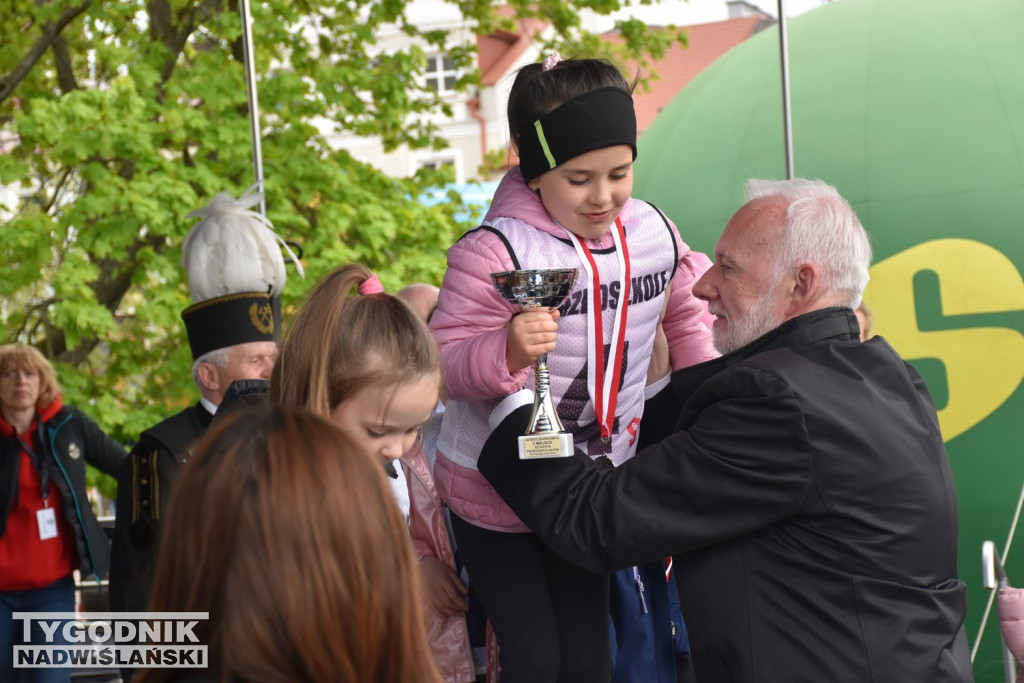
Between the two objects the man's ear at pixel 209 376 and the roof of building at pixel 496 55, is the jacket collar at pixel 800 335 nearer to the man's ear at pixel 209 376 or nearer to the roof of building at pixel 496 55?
the man's ear at pixel 209 376

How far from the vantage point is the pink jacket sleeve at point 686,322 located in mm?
3521

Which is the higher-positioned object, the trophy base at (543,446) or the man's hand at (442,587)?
the trophy base at (543,446)

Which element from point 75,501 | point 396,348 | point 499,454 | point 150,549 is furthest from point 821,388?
point 75,501

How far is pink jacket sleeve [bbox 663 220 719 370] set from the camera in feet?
11.6

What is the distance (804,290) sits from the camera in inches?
117

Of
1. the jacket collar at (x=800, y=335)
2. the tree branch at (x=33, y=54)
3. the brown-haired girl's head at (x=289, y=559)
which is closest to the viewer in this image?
the brown-haired girl's head at (x=289, y=559)

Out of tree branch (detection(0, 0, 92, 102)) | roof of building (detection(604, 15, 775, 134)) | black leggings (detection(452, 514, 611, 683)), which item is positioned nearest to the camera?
black leggings (detection(452, 514, 611, 683))

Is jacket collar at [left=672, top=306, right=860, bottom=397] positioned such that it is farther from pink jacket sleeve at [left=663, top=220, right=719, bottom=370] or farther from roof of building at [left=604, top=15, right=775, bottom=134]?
roof of building at [left=604, top=15, right=775, bottom=134]

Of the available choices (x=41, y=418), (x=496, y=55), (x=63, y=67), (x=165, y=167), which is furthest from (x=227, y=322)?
(x=496, y=55)

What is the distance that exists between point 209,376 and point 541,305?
1.97 m

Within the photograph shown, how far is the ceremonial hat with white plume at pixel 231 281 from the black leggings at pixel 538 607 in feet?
5.23

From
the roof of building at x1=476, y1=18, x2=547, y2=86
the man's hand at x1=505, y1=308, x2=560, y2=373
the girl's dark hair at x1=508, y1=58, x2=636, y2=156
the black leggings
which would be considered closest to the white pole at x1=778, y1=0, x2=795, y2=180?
the girl's dark hair at x1=508, y1=58, x2=636, y2=156

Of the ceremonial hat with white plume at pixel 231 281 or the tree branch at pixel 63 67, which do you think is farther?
the tree branch at pixel 63 67

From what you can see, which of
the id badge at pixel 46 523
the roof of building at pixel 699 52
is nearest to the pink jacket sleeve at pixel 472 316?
the id badge at pixel 46 523
